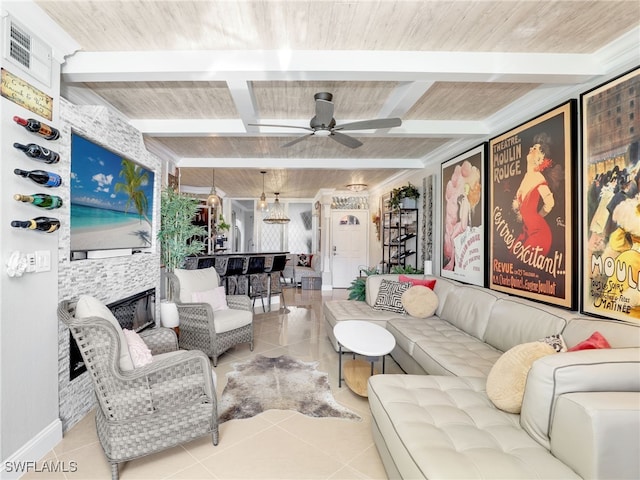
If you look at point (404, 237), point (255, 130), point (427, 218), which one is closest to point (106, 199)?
point (255, 130)

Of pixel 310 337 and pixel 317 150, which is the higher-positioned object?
pixel 317 150

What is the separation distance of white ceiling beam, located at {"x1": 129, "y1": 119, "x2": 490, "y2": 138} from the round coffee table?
2103 mm

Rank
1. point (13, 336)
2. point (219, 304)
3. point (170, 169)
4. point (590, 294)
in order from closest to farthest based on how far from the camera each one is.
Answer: point (13, 336)
point (590, 294)
point (219, 304)
point (170, 169)

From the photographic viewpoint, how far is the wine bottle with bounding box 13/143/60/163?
1819 millimetres

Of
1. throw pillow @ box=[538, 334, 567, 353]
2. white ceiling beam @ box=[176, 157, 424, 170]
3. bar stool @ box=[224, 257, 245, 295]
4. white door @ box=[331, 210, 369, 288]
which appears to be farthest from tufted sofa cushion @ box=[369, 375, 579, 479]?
white door @ box=[331, 210, 369, 288]

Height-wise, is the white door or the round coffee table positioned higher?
the white door

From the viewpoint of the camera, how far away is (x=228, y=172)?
6.43m

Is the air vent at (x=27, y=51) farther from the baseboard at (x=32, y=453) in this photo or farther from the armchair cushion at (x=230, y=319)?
the armchair cushion at (x=230, y=319)

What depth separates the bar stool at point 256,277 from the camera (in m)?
5.83

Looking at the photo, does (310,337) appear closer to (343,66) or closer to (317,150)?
(317,150)

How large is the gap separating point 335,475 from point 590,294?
208cm

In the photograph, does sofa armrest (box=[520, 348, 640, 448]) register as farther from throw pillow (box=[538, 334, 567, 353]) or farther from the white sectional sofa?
throw pillow (box=[538, 334, 567, 353])

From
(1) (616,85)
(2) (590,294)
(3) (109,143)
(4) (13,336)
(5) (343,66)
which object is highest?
(5) (343,66)

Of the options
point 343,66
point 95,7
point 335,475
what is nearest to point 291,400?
point 335,475
